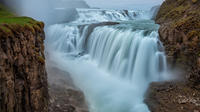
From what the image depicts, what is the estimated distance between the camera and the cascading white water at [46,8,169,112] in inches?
502

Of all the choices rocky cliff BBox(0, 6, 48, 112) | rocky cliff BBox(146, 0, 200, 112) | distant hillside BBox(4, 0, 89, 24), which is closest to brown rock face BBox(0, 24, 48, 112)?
rocky cliff BBox(0, 6, 48, 112)

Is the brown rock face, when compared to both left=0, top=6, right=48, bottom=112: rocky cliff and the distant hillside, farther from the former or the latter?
the distant hillside

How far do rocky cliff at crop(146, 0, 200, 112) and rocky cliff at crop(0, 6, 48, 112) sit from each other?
6741 mm

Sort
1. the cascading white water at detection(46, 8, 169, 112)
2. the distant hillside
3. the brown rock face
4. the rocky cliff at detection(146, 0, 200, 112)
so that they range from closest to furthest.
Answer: the brown rock face, the rocky cliff at detection(146, 0, 200, 112), the cascading white water at detection(46, 8, 169, 112), the distant hillside

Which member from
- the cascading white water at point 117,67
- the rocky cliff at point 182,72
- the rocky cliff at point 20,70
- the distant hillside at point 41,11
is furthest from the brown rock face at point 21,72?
the distant hillside at point 41,11

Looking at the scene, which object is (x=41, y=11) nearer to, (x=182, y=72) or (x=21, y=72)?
(x=182, y=72)

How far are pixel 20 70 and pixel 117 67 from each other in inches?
422

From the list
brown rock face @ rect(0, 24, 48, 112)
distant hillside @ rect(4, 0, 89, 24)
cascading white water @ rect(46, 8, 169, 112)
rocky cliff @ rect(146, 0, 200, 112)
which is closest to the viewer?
brown rock face @ rect(0, 24, 48, 112)

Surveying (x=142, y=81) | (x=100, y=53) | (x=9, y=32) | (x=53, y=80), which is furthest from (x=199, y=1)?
(x=9, y=32)

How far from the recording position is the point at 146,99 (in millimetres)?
11617

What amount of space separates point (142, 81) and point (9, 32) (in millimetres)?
10780

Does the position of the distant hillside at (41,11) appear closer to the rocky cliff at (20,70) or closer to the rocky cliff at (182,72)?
the rocky cliff at (20,70)

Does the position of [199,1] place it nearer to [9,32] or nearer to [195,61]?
[195,61]

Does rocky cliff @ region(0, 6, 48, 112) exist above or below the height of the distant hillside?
below
